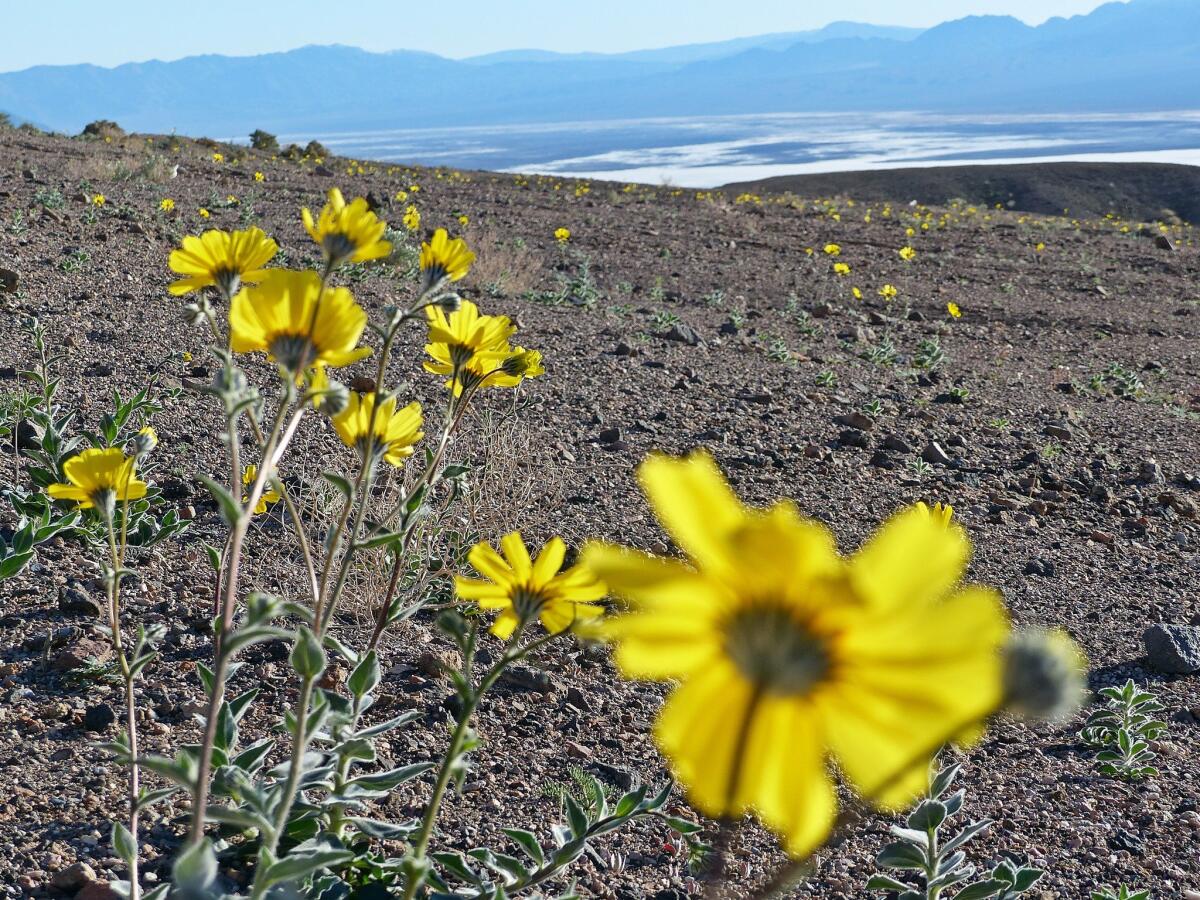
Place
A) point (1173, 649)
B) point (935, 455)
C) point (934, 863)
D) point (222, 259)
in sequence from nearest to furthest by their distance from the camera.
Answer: point (222, 259) → point (934, 863) → point (1173, 649) → point (935, 455)

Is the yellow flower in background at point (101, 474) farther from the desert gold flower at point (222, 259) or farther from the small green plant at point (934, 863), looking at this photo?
the small green plant at point (934, 863)

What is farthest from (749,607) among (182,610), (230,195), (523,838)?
(230,195)

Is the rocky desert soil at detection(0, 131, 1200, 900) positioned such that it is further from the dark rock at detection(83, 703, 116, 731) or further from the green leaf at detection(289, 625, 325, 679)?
the green leaf at detection(289, 625, 325, 679)

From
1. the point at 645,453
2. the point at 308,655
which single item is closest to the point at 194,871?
the point at 308,655

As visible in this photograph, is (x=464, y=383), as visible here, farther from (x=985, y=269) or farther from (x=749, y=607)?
(x=985, y=269)

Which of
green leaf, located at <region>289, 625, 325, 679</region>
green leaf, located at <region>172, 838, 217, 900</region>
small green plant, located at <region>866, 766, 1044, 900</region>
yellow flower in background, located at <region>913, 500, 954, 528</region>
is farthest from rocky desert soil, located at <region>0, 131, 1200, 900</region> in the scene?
green leaf, located at <region>172, 838, 217, 900</region>

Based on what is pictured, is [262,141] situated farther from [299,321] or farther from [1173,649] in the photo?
[299,321]
